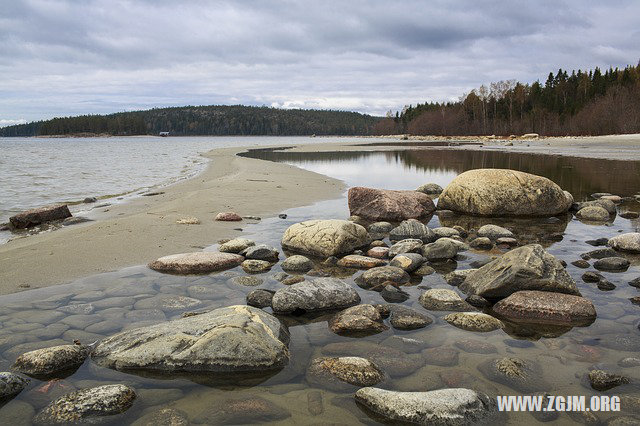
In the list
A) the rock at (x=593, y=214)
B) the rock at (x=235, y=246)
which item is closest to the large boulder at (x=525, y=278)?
the rock at (x=235, y=246)

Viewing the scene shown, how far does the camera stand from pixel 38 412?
300 cm

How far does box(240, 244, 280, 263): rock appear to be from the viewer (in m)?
6.73

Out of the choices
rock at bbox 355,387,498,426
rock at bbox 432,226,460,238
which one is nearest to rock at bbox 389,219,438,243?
rock at bbox 432,226,460,238

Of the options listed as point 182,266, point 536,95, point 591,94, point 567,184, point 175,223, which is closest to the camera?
point 182,266

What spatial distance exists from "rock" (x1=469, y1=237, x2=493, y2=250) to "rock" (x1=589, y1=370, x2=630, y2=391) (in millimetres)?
Answer: 4088

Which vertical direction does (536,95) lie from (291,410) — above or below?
above

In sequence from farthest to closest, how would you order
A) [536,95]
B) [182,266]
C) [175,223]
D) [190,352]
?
[536,95]
[175,223]
[182,266]
[190,352]

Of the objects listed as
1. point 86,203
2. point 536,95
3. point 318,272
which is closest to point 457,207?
point 318,272

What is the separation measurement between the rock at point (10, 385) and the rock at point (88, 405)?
360 millimetres

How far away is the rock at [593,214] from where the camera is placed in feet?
32.0

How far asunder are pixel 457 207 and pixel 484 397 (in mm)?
8317

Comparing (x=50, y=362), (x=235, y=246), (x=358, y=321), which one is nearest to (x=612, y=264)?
(x=358, y=321)

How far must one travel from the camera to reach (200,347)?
144 inches

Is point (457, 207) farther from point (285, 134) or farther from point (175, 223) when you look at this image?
point (285, 134)
